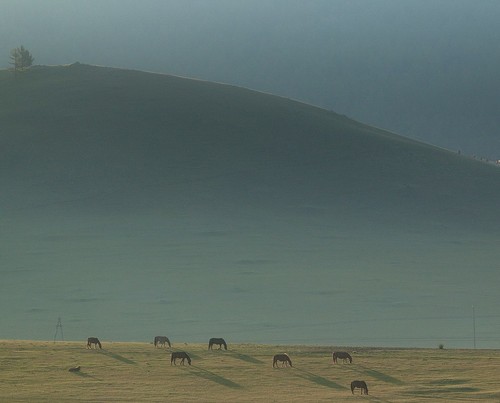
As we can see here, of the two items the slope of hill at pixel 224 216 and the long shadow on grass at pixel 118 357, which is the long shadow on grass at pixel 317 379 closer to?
the long shadow on grass at pixel 118 357

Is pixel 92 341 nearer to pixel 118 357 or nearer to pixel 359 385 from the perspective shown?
pixel 118 357

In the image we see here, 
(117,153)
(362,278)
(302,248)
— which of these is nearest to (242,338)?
(362,278)

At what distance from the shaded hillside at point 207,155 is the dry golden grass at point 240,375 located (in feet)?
161

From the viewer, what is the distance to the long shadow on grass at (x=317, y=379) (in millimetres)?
31250

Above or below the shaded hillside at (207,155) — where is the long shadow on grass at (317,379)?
below

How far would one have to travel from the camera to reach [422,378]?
106 ft

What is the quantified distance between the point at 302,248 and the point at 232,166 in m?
19.9

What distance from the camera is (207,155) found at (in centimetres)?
9681

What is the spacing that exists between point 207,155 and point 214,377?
214ft

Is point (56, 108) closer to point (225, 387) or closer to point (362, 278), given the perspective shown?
point (362, 278)

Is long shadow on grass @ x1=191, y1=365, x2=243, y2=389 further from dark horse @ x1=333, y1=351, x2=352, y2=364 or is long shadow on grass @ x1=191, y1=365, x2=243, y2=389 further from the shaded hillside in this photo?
the shaded hillside

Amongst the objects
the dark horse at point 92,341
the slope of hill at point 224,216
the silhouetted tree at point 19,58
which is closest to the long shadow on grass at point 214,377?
the dark horse at point 92,341

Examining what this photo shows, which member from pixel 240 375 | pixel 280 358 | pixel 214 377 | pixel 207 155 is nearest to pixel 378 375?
pixel 280 358

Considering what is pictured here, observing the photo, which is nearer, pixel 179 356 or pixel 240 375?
pixel 240 375
